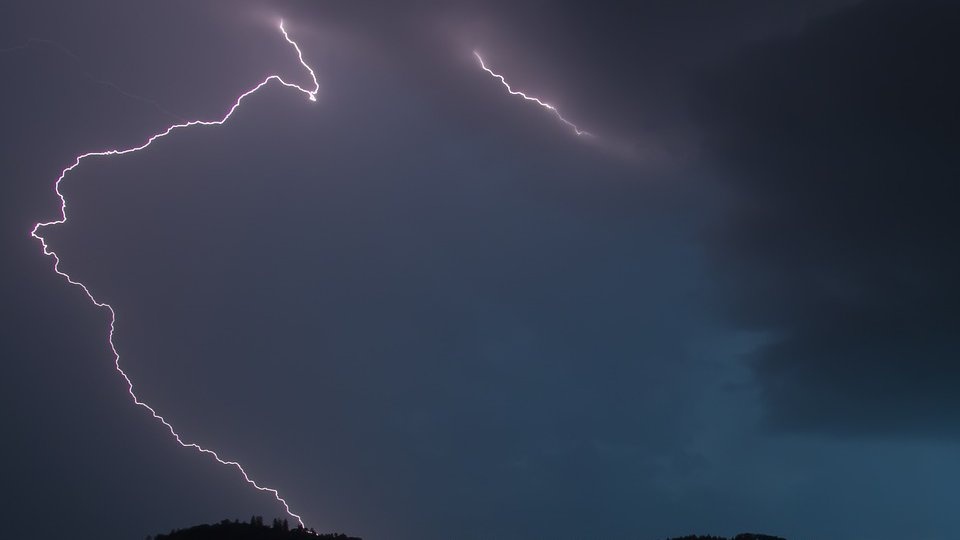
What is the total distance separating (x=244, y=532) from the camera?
19656 millimetres

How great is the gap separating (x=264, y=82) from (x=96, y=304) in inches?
574

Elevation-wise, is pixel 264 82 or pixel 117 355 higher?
pixel 264 82

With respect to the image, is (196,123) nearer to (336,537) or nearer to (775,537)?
(336,537)

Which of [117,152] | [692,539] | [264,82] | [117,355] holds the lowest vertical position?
[692,539]

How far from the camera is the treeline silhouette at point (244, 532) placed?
19.4 meters

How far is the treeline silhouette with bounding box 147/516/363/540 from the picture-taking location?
19.4 m

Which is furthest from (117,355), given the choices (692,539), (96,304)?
(692,539)

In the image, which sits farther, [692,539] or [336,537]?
[692,539]

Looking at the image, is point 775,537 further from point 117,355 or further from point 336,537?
point 117,355

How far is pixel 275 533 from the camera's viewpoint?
1977cm

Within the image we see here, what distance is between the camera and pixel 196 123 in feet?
136

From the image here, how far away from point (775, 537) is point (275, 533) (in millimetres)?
14149

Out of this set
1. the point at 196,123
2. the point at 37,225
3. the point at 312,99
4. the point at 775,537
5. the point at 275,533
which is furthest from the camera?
the point at 312,99

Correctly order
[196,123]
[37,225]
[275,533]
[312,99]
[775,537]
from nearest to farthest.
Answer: [275,533]
[775,537]
[37,225]
[196,123]
[312,99]
